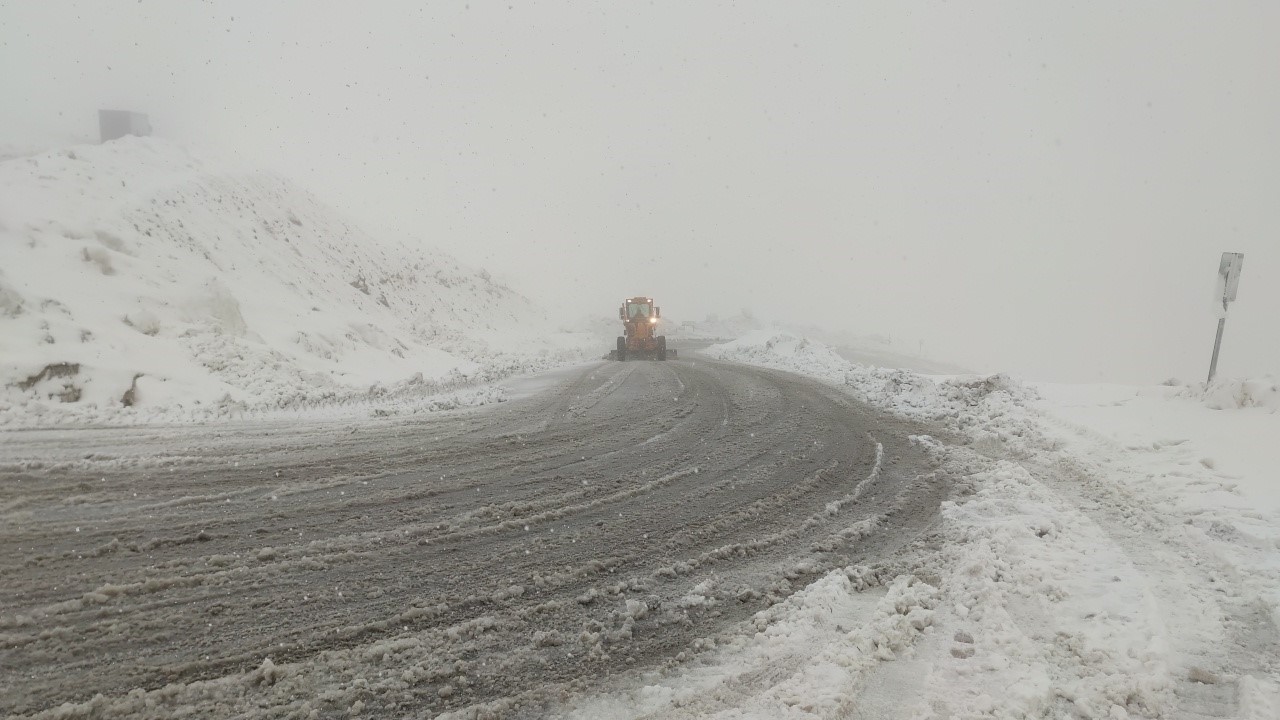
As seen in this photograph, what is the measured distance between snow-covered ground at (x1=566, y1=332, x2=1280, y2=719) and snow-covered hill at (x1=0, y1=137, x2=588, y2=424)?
9384mm

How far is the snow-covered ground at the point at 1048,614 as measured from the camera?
8.09 ft

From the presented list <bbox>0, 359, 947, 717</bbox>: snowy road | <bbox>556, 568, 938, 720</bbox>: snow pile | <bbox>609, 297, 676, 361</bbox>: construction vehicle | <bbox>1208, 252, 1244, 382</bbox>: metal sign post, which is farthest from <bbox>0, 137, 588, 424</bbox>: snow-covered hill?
<bbox>1208, 252, 1244, 382</bbox>: metal sign post

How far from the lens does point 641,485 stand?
18.3ft

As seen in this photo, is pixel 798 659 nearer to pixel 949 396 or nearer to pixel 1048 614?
pixel 1048 614

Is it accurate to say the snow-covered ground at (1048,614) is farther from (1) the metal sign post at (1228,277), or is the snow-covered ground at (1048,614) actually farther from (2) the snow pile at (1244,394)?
(1) the metal sign post at (1228,277)

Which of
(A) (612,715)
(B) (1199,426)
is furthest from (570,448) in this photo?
(B) (1199,426)

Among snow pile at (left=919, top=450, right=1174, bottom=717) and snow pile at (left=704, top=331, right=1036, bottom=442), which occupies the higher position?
snow pile at (left=919, top=450, right=1174, bottom=717)

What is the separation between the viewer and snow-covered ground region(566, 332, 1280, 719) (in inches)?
97.1

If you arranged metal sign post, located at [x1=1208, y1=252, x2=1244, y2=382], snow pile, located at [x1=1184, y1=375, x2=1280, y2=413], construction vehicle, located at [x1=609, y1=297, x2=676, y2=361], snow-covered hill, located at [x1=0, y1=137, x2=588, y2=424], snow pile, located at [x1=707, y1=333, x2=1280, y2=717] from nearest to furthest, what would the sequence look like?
snow pile, located at [x1=707, y1=333, x2=1280, y2=717], snow pile, located at [x1=1184, y1=375, x2=1280, y2=413], snow-covered hill, located at [x1=0, y1=137, x2=588, y2=424], metal sign post, located at [x1=1208, y1=252, x2=1244, y2=382], construction vehicle, located at [x1=609, y1=297, x2=676, y2=361]

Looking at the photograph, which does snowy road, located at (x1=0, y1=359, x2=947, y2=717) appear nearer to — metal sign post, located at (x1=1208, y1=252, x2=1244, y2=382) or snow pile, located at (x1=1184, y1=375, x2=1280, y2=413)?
snow pile, located at (x1=1184, y1=375, x2=1280, y2=413)

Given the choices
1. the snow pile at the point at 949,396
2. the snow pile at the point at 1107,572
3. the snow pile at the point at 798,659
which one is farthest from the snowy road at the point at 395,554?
the snow pile at the point at 949,396

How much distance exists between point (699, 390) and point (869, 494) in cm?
698

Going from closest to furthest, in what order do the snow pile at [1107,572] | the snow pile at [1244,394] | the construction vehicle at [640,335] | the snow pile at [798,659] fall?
the snow pile at [798,659] < the snow pile at [1107,572] < the snow pile at [1244,394] < the construction vehicle at [640,335]

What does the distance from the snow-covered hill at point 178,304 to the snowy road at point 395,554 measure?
212 centimetres
